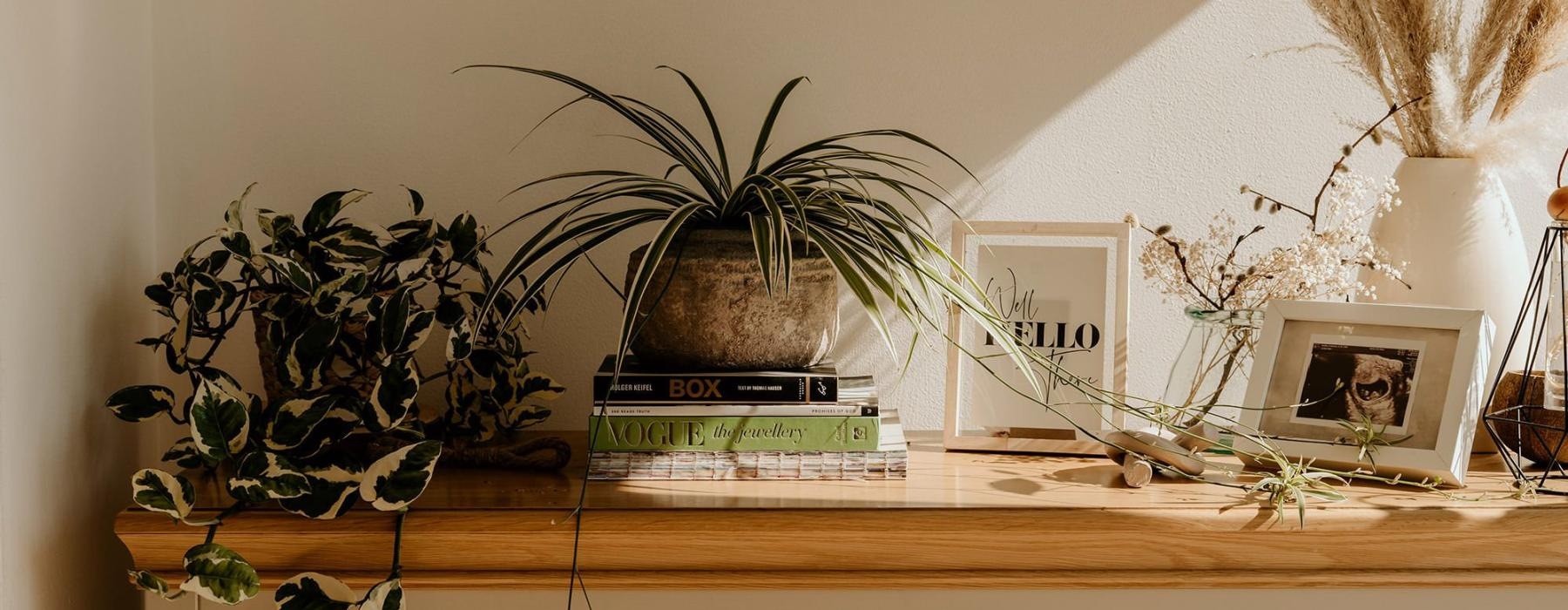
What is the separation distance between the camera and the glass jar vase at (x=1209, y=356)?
125 centimetres

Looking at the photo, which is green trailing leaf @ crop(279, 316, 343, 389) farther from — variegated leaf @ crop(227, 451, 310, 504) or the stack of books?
the stack of books

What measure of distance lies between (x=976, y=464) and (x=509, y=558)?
0.54 metres

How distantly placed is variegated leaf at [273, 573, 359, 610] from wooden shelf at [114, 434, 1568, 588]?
0.03 m

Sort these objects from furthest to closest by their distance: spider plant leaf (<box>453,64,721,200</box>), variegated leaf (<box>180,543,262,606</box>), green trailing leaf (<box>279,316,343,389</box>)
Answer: spider plant leaf (<box>453,64,721,200</box>)
green trailing leaf (<box>279,316,343,389</box>)
variegated leaf (<box>180,543,262,606</box>)

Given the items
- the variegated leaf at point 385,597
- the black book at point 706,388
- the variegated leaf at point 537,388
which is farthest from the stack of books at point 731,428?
the variegated leaf at point 385,597

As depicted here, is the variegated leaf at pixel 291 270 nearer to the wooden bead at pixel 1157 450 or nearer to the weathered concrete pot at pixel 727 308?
the weathered concrete pot at pixel 727 308

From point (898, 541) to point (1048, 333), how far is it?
0.40 meters

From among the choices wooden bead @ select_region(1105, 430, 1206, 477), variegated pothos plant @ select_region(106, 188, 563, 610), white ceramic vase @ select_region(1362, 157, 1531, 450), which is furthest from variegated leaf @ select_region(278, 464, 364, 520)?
white ceramic vase @ select_region(1362, 157, 1531, 450)

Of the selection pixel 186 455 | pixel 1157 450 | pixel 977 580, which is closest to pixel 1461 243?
pixel 1157 450

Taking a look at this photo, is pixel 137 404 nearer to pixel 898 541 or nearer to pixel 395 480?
pixel 395 480

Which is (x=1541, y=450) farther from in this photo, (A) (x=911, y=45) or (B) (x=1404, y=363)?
(A) (x=911, y=45)

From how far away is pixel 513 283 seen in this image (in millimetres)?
1430

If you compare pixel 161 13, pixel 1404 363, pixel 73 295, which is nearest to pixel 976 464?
pixel 1404 363

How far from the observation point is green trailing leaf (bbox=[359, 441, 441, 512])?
98 centimetres
